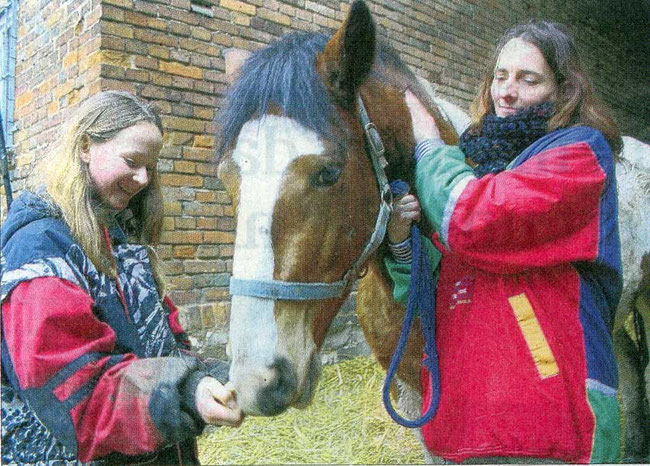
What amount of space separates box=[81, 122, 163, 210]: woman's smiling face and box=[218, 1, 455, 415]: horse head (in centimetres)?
15

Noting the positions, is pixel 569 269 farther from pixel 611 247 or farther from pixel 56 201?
pixel 56 201

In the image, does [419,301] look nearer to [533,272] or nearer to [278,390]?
[533,272]

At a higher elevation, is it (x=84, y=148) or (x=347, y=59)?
(x=347, y=59)

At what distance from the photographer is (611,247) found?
0.87m

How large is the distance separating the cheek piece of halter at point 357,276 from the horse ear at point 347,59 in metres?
0.04

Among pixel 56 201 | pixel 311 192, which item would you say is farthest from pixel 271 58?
pixel 56 201

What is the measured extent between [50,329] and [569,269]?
87 centimetres

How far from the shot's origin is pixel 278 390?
80cm

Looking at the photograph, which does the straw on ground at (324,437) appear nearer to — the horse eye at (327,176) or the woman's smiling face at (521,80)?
the horse eye at (327,176)

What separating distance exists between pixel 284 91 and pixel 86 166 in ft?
1.32

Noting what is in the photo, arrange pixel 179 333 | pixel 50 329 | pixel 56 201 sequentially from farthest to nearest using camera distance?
pixel 179 333 < pixel 56 201 < pixel 50 329

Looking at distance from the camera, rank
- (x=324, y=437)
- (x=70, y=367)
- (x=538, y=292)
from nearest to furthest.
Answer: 1. (x=70, y=367)
2. (x=538, y=292)
3. (x=324, y=437)

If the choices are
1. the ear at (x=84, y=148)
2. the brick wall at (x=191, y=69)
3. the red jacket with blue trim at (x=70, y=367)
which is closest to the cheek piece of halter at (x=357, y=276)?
the red jacket with blue trim at (x=70, y=367)

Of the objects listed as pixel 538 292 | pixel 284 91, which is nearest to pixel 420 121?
pixel 284 91
